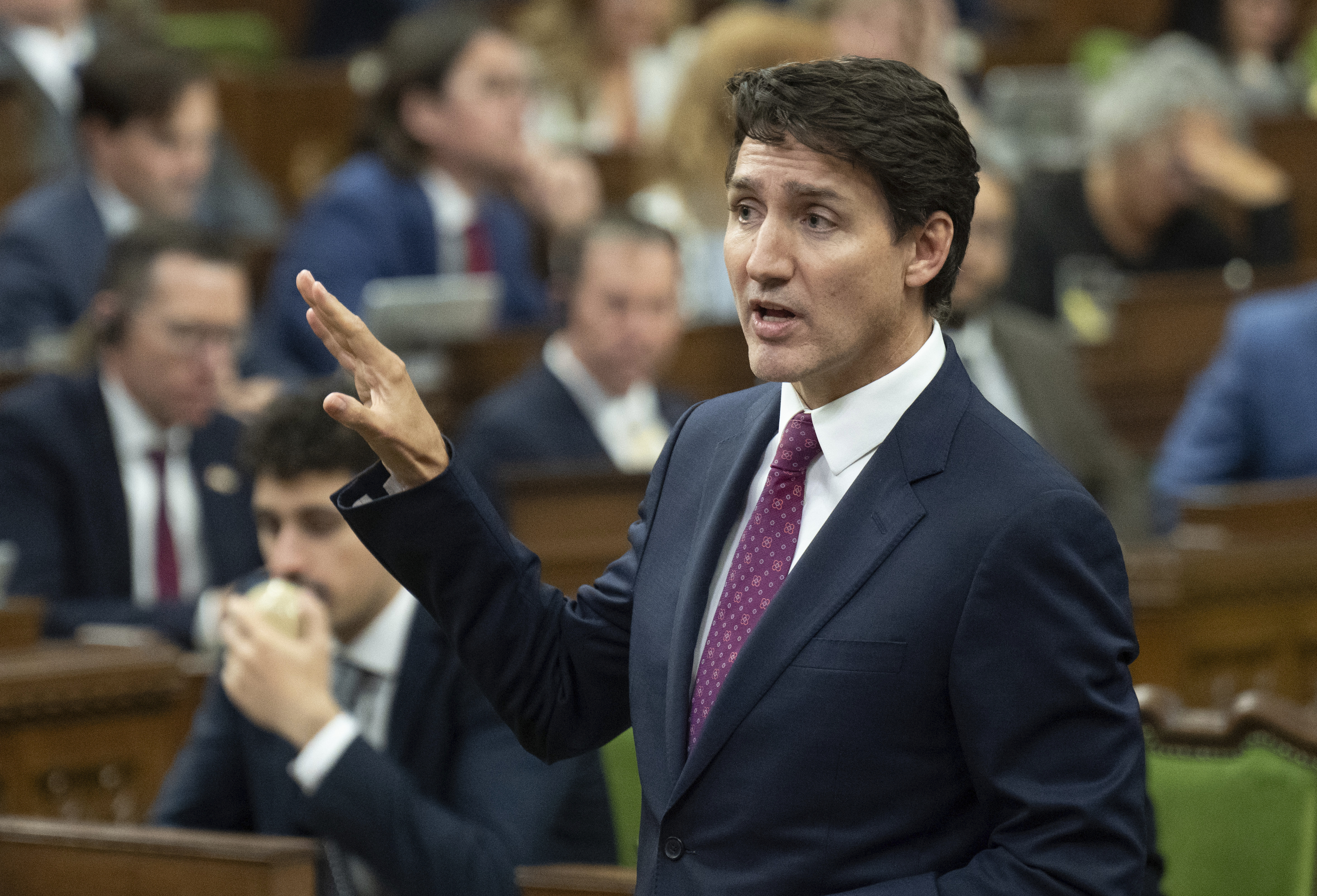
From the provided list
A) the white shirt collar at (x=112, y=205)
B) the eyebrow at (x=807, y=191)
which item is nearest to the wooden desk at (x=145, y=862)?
the eyebrow at (x=807, y=191)

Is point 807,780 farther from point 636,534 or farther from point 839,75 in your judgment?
point 839,75

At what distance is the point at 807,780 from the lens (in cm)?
92

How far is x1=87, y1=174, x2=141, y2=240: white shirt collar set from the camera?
10.5ft

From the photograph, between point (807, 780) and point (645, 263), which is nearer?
point (807, 780)

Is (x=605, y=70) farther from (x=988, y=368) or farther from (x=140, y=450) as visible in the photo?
(x=140, y=450)

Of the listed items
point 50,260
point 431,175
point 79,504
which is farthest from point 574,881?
point 431,175

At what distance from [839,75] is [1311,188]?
14.0 ft

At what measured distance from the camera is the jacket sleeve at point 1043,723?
0.90 meters

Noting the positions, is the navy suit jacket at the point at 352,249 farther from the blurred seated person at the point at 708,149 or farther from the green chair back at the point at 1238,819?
the green chair back at the point at 1238,819

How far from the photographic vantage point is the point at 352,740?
144cm

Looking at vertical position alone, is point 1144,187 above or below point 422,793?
below

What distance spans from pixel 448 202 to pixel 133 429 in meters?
1.06

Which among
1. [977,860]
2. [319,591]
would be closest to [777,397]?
[977,860]

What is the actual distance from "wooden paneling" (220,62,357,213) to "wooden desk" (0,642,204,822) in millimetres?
2631
